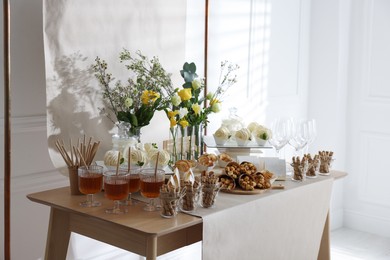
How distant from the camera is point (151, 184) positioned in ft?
7.92

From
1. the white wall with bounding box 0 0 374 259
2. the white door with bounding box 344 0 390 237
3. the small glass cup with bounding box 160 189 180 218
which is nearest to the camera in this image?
the small glass cup with bounding box 160 189 180 218

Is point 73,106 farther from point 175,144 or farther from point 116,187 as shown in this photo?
point 116,187

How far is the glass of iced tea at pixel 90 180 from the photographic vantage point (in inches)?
94.7

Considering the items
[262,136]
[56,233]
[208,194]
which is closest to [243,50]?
[262,136]

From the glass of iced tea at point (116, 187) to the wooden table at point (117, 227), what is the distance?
0.05 m

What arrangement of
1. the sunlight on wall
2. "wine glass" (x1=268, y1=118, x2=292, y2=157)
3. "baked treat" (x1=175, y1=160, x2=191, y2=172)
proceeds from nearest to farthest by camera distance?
1. "baked treat" (x1=175, y1=160, x2=191, y2=172)
2. "wine glass" (x1=268, y1=118, x2=292, y2=157)
3. the sunlight on wall

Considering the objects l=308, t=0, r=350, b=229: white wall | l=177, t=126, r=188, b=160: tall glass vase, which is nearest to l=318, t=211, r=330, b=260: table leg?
l=177, t=126, r=188, b=160: tall glass vase

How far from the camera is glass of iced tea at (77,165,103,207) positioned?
2.41 m

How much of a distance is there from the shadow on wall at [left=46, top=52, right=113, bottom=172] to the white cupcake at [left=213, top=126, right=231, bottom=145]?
53cm

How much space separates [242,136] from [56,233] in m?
1.05

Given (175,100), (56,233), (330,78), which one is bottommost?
(56,233)

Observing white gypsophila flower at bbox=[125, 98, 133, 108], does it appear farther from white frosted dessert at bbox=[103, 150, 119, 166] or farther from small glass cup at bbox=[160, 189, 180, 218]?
small glass cup at bbox=[160, 189, 180, 218]

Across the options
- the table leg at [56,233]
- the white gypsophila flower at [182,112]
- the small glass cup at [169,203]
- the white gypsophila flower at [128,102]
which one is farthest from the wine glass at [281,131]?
the table leg at [56,233]

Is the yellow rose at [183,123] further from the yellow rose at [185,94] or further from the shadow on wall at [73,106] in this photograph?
the shadow on wall at [73,106]
